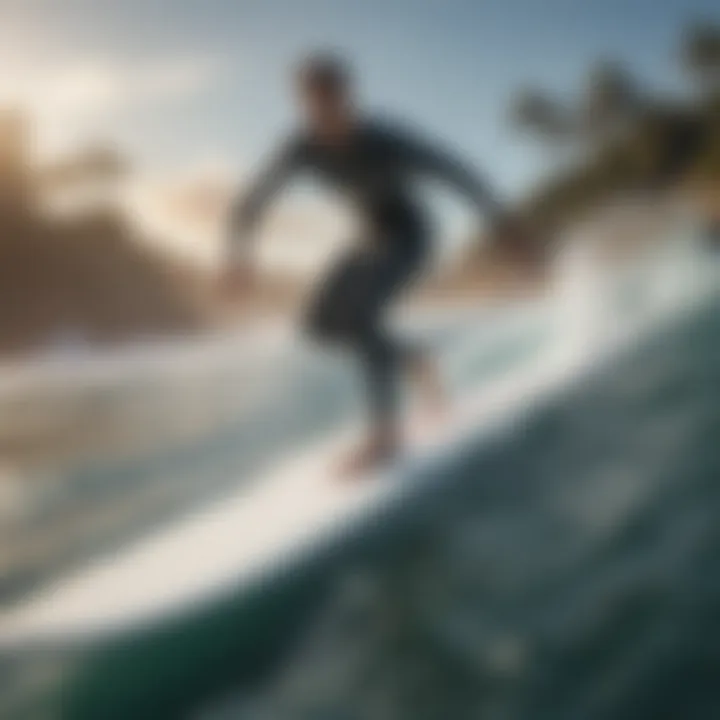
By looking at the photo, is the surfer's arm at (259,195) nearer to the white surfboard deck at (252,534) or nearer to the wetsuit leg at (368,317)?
the wetsuit leg at (368,317)

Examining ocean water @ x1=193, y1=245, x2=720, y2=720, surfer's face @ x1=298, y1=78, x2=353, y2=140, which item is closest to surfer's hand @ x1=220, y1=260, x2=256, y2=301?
surfer's face @ x1=298, y1=78, x2=353, y2=140

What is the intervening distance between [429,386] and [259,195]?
25 cm

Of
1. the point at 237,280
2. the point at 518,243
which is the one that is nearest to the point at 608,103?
the point at 518,243

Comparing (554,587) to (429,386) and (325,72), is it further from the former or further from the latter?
(325,72)

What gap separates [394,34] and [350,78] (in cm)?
7

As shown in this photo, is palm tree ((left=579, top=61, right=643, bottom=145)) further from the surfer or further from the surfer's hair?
the surfer's hair

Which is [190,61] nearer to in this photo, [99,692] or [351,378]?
[351,378]

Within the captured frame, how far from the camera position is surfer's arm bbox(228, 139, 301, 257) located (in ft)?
3.54

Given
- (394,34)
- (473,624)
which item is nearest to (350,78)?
(394,34)

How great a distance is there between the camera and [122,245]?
108 cm

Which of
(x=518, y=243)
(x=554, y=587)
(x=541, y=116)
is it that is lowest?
(x=554, y=587)

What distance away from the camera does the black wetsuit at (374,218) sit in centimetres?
107

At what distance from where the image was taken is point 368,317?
107 centimetres

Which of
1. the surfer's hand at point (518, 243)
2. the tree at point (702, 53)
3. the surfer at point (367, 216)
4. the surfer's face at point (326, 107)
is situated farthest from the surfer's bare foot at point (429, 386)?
the tree at point (702, 53)
